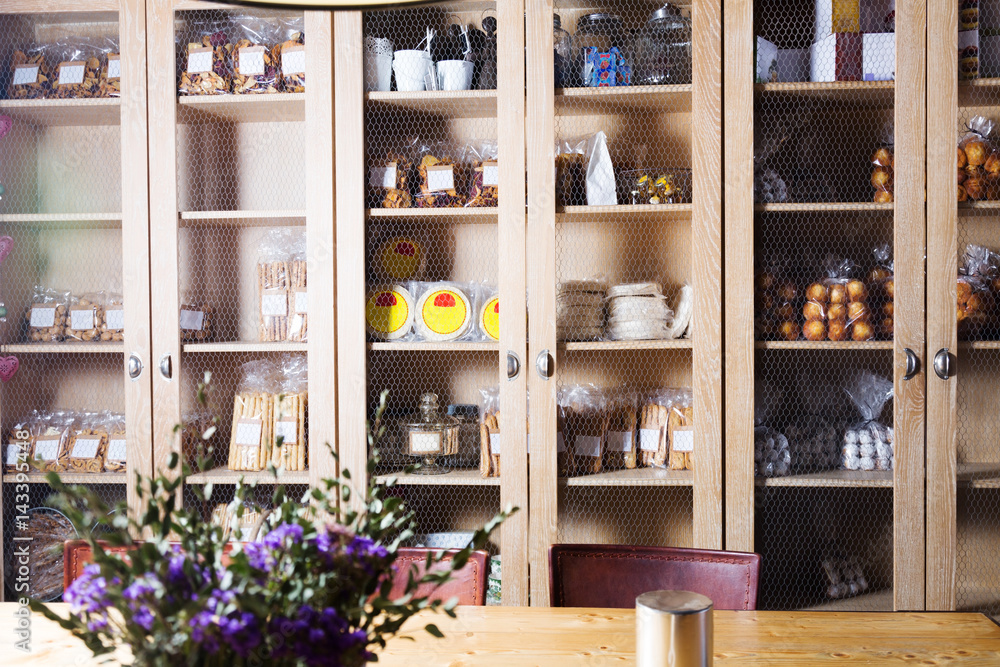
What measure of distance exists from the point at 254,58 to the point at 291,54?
0.12 metres

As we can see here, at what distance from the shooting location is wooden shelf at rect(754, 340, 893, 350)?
2158 millimetres

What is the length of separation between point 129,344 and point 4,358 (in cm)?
39

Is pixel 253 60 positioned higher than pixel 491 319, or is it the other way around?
pixel 253 60

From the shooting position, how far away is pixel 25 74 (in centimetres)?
236

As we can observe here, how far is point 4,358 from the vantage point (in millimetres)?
2336

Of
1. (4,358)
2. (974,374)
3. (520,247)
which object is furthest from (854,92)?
(4,358)

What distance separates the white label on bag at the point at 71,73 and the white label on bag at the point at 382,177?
0.93 m

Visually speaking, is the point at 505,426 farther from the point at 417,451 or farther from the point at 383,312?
the point at 383,312

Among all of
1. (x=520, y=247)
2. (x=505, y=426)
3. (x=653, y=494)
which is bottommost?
(x=653, y=494)

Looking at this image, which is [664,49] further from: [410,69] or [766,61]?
[410,69]

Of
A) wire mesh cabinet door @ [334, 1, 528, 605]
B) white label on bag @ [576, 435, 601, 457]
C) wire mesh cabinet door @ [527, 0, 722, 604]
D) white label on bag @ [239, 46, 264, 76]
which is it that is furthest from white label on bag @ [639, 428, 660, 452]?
white label on bag @ [239, 46, 264, 76]

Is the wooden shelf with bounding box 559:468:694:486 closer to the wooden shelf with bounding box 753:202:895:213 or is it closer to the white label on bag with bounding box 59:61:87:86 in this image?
the wooden shelf with bounding box 753:202:895:213

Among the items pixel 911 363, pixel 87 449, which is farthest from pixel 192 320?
pixel 911 363

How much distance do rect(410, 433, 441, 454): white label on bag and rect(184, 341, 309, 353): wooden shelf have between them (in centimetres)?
42
